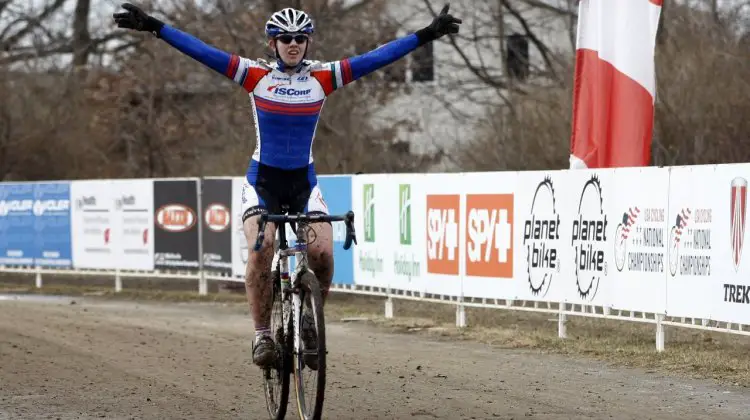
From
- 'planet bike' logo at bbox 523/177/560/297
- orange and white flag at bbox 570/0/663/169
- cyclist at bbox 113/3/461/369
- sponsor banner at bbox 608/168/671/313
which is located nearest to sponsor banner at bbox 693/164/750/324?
sponsor banner at bbox 608/168/671/313

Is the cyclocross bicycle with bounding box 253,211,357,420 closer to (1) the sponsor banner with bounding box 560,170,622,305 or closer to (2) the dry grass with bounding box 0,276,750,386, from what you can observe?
(2) the dry grass with bounding box 0,276,750,386

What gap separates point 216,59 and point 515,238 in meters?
7.15

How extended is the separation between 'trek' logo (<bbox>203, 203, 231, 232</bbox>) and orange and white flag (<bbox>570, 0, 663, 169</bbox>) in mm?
8005

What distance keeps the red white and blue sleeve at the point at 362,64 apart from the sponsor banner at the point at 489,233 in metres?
6.74

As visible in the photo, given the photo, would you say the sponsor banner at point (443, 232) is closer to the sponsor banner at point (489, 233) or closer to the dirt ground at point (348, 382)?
the sponsor banner at point (489, 233)

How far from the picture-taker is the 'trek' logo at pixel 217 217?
2273 centimetres

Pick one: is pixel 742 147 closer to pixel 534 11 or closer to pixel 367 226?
pixel 367 226

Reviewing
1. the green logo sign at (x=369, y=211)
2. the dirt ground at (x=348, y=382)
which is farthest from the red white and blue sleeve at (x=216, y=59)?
the green logo sign at (x=369, y=211)

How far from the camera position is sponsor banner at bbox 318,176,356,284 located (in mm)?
19188

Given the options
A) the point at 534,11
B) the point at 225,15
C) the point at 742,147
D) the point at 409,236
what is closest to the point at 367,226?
the point at 409,236

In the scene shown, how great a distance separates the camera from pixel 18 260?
26.7m

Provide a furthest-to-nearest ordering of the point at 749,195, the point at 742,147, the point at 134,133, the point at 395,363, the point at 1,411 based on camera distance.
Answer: the point at 134,133 → the point at 742,147 → the point at 395,363 → the point at 749,195 → the point at 1,411

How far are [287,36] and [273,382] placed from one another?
2062 mm

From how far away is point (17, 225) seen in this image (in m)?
26.6
